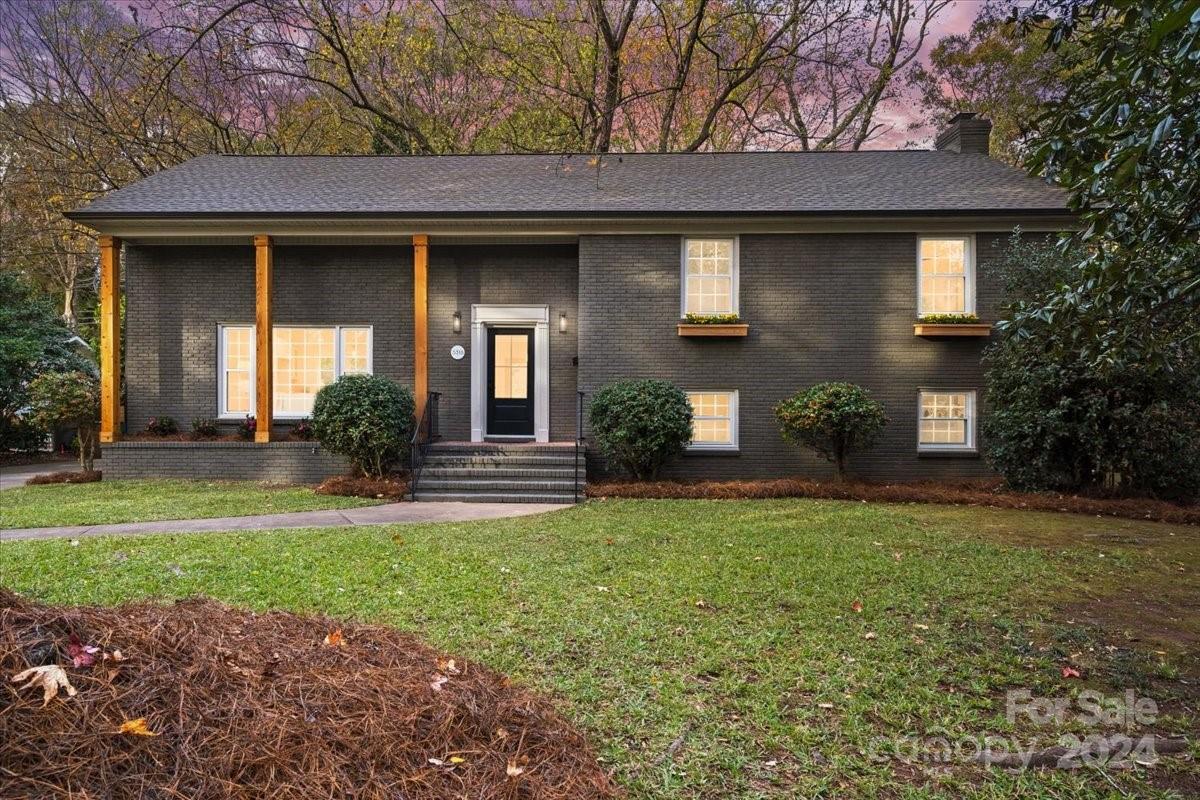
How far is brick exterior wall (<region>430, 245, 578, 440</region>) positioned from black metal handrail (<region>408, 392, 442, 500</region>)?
1.09 feet

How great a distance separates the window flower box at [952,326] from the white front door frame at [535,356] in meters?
6.69

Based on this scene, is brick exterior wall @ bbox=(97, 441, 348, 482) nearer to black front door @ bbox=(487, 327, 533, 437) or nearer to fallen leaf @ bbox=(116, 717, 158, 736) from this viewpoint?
black front door @ bbox=(487, 327, 533, 437)

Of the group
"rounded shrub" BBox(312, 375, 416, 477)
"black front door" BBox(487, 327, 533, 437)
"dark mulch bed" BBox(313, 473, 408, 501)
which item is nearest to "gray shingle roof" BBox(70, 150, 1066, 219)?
"black front door" BBox(487, 327, 533, 437)

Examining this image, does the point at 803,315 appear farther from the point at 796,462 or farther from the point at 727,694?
the point at 727,694

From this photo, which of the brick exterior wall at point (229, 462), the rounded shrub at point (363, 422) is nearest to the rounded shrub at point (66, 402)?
the brick exterior wall at point (229, 462)

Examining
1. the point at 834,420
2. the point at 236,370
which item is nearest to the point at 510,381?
the point at 236,370

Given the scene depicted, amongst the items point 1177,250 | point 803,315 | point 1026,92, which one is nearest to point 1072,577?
point 1177,250

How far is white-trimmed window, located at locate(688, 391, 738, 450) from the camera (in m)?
12.2

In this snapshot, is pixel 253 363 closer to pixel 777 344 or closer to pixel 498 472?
pixel 498 472

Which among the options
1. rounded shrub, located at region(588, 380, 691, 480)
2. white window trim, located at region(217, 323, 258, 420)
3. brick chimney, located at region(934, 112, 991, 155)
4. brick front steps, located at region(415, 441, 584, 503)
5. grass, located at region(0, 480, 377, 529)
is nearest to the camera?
grass, located at region(0, 480, 377, 529)

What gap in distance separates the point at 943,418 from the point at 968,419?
419mm

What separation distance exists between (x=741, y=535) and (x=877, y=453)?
574 cm

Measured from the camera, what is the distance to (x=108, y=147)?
19.1m

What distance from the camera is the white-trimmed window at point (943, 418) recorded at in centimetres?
1212
